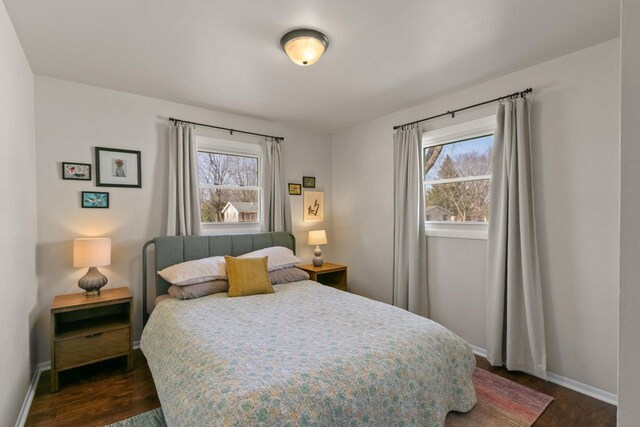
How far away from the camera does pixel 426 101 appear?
3.53m

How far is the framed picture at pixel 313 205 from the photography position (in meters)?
4.58

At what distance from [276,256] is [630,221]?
315 centimetres

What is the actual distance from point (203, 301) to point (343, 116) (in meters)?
2.76

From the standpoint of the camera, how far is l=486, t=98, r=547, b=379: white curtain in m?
2.62

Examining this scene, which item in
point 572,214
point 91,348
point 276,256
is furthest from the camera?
point 276,256

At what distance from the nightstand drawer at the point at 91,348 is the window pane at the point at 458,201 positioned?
3291 mm

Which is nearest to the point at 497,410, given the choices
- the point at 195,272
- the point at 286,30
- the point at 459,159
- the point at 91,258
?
the point at 459,159

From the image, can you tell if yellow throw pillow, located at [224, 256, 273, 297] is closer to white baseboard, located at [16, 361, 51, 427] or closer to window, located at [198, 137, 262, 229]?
window, located at [198, 137, 262, 229]

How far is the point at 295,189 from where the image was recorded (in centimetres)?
448

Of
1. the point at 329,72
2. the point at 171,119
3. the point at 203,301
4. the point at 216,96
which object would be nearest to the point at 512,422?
the point at 203,301

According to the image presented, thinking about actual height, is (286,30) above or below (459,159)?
above

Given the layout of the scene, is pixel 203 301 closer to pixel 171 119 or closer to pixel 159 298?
pixel 159 298

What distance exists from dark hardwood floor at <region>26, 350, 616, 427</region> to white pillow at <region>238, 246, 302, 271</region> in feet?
4.77

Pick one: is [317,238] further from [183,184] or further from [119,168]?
[119,168]
